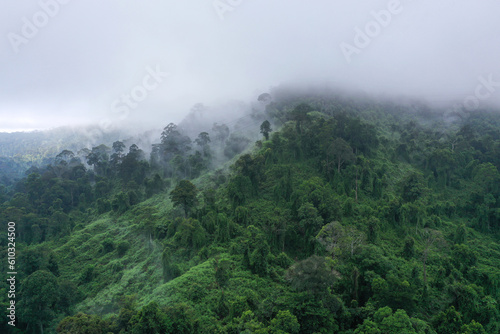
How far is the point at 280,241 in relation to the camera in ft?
102

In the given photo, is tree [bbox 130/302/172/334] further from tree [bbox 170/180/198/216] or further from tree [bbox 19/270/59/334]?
tree [bbox 170/180/198/216]

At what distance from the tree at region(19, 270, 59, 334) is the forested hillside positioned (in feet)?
0.36

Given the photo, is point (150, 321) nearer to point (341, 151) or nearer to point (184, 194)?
point (184, 194)

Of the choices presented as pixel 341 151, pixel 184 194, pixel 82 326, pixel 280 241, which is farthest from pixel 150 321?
pixel 341 151

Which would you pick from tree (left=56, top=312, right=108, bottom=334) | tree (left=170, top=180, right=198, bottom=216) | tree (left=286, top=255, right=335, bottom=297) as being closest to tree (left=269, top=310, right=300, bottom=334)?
tree (left=286, top=255, right=335, bottom=297)

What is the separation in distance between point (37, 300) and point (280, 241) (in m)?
26.1

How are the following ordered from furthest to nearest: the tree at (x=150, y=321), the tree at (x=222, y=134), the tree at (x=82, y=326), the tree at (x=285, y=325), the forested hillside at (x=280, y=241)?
the tree at (x=222, y=134)
the forested hillside at (x=280, y=241)
the tree at (x=150, y=321)
the tree at (x=82, y=326)
the tree at (x=285, y=325)

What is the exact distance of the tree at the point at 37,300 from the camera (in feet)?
80.6

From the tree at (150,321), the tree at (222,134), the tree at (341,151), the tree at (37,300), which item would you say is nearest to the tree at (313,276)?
the tree at (150,321)

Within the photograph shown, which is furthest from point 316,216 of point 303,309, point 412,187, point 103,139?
point 103,139

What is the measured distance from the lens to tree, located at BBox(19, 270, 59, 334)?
24578mm

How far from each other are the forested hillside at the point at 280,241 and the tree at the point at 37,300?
0.36ft

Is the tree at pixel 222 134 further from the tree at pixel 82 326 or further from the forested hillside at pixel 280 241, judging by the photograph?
the tree at pixel 82 326

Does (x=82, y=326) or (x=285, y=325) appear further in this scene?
(x=82, y=326)
